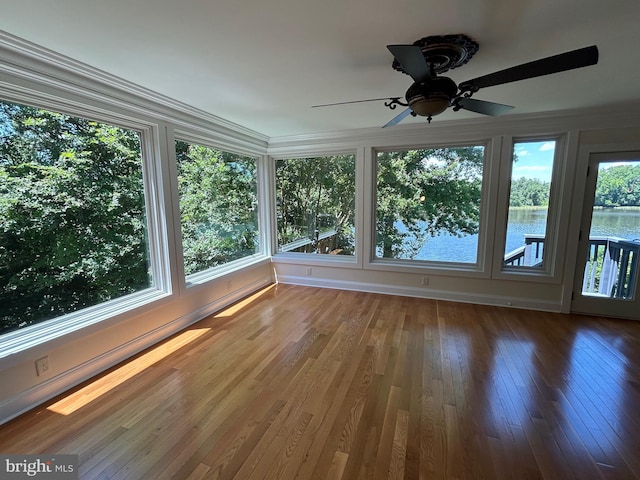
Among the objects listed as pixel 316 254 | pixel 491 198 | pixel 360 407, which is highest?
pixel 491 198

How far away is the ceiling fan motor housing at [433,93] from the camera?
1746 mm

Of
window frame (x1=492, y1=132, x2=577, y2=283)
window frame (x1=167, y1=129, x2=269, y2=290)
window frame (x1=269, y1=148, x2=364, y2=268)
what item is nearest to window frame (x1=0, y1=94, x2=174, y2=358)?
window frame (x1=167, y1=129, x2=269, y2=290)

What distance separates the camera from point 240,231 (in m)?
4.33

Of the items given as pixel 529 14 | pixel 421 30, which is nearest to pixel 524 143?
pixel 529 14

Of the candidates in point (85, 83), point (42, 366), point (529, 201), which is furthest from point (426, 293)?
point (85, 83)

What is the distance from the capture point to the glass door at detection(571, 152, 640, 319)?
3.22m

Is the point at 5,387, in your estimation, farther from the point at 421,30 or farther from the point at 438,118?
the point at 438,118

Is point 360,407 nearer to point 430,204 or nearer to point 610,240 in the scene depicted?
point 430,204

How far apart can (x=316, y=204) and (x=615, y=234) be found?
3865 millimetres

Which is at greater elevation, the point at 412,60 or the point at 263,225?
the point at 412,60

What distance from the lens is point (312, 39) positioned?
1.72m

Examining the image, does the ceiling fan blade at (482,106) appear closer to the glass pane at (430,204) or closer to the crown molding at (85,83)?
the glass pane at (430,204)

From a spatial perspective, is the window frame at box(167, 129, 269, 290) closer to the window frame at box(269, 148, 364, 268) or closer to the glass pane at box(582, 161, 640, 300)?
the window frame at box(269, 148, 364, 268)

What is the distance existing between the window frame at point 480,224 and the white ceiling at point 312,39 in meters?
1.04
